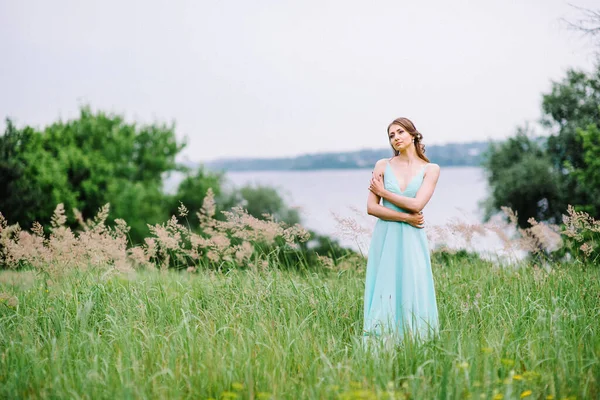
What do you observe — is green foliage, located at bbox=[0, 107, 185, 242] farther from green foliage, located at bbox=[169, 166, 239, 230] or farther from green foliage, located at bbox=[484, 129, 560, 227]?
green foliage, located at bbox=[484, 129, 560, 227]

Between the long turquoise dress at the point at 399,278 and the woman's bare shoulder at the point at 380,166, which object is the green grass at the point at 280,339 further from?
the woman's bare shoulder at the point at 380,166

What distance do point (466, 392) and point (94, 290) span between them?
3.55 m

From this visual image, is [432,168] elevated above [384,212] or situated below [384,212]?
above

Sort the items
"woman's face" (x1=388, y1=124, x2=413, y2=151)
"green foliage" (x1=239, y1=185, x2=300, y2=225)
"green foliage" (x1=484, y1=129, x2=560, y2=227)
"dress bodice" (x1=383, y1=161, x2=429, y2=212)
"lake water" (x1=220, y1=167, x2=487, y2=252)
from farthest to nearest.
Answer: "green foliage" (x1=239, y1=185, x2=300, y2=225), "green foliage" (x1=484, y1=129, x2=560, y2=227), "lake water" (x1=220, y1=167, x2=487, y2=252), "woman's face" (x1=388, y1=124, x2=413, y2=151), "dress bodice" (x1=383, y1=161, x2=429, y2=212)

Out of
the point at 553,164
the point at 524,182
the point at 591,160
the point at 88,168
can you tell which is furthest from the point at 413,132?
the point at 88,168

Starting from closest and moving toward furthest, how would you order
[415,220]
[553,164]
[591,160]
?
[415,220], [591,160], [553,164]

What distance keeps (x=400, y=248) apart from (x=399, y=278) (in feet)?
0.79

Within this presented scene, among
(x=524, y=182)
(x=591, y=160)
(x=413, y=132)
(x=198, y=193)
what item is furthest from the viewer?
(x=198, y=193)

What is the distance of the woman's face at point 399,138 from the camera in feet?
14.9

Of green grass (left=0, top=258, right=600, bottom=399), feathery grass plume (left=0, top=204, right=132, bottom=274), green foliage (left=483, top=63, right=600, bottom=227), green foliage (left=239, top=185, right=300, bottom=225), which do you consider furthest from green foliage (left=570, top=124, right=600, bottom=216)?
green foliage (left=239, top=185, right=300, bottom=225)

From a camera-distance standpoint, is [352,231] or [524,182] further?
[524,182]

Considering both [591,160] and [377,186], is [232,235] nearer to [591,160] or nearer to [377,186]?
[377,186]

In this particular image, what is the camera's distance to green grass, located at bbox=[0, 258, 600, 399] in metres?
3.37

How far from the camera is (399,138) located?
4.54 m
